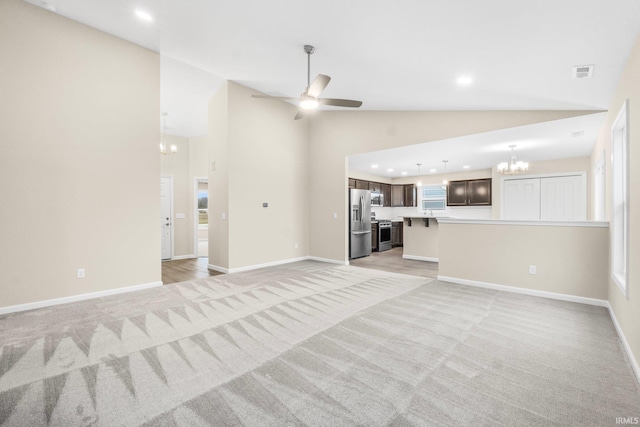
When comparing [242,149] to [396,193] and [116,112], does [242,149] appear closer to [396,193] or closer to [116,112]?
[116,112]

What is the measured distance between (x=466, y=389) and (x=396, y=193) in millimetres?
8587

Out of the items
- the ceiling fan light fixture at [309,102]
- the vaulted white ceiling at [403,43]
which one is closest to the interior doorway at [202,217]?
the vaulted white ceiling at [403,43]

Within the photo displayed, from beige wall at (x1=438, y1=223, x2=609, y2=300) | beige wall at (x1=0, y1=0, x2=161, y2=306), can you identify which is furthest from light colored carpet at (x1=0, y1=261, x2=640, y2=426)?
beige wall at (x1=0, y1=0, x2=161, y2=306)

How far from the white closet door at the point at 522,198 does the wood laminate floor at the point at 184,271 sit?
768 centimetres

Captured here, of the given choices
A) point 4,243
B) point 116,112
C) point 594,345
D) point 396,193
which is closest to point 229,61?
point 116,112

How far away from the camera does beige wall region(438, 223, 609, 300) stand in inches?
141

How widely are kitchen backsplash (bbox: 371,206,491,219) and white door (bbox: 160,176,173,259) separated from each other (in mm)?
6020

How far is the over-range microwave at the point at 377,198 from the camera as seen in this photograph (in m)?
9.11

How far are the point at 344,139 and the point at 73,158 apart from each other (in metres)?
4.63

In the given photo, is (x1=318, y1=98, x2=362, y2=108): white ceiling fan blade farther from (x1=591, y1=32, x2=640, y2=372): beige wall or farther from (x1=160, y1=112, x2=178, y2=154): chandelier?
(x1=160, y1=112, x2=178, y2=154): chandelier

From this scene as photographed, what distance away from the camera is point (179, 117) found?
256 inches

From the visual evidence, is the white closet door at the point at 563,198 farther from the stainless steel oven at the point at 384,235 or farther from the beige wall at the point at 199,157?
the beige wall at the point at 199,157

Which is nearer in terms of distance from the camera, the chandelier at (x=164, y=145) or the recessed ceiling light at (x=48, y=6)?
the recessed ceiling light at (x=48, y=6)

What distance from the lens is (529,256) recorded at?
4000 millimetres
